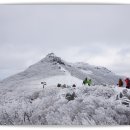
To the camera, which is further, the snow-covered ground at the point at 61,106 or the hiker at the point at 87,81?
the hiker at the point at 87,81

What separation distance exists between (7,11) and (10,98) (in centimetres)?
97

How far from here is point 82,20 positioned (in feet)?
25.6

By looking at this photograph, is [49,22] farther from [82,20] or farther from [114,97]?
[114,97]

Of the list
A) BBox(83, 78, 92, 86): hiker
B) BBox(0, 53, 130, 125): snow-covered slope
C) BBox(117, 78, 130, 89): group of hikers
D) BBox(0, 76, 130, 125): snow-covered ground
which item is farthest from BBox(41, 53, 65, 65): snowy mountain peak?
BBox(117, 78, 130, 89): group of hikers

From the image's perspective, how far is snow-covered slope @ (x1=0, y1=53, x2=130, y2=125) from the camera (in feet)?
25.4

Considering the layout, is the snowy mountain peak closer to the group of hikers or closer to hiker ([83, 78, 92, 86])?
hiker ([83, 78, 92, 86])

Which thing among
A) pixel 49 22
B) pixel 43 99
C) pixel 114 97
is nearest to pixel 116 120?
pixel 114 97

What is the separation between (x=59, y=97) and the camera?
784cm

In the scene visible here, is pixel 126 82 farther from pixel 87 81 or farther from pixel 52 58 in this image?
pixel 52 58

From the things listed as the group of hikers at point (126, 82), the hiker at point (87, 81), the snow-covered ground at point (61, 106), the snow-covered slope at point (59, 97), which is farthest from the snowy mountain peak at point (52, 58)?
the group of hikers at point (126, 82)

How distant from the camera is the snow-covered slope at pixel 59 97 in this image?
25.4 ft

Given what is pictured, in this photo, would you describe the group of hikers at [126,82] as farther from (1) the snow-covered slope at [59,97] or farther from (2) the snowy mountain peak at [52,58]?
(2) the snowy mountain peak at [52,58]

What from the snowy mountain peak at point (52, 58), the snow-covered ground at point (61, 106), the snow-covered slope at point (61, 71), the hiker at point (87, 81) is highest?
the snowy mountain peak at point (52, 58)

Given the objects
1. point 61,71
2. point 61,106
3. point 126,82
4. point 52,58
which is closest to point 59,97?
point 61,106
